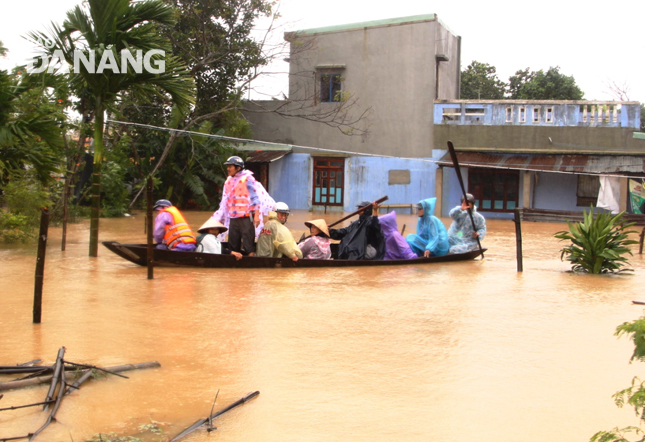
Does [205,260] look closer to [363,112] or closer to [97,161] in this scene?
[97,161]

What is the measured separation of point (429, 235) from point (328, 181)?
13275 millimetres

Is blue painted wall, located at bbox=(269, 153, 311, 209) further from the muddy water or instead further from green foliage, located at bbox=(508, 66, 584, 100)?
the muddy water

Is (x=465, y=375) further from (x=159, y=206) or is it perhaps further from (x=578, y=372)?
(x=159, y=206)

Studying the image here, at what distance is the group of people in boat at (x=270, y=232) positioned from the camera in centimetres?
1001

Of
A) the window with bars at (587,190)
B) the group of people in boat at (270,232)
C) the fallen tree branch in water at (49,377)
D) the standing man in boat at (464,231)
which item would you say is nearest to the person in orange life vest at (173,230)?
the group of people in boat at (270,232)

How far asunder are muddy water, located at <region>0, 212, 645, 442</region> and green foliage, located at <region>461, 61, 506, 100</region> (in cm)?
2364

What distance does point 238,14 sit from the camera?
70.5ft

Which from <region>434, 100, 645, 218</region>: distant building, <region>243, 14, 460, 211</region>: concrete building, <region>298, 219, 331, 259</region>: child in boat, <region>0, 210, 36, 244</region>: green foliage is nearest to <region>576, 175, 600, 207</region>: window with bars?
<region>434, 100, 645, 218</region>: distant building

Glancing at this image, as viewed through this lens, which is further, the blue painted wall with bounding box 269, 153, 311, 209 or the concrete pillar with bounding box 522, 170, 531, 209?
the blue painted wall with bounding box 269, 153, 311, 209

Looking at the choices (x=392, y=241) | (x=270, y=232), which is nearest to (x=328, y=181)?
(x=392, y=241)

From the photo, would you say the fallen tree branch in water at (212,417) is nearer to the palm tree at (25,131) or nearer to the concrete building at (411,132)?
the palm tree at (25,131)

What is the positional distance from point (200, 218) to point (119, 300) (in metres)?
12.9

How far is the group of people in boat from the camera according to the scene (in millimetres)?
10008

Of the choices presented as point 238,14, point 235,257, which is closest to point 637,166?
point 238,14
